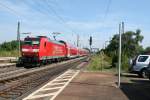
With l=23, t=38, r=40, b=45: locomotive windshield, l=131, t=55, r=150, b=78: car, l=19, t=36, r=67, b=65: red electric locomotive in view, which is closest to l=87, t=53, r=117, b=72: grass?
l=19, t=36, r=67, b=65: red electric locomotive

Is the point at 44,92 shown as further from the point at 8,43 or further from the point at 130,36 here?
the point at 130,36

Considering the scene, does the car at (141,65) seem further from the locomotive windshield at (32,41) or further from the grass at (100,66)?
the locomotive windshield at (32,41)

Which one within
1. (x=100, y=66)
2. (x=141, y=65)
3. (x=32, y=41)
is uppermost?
(x=32, y=41)

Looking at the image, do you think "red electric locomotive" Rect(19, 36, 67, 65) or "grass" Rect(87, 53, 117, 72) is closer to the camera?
"grass" Rect(87, 53, 117, 72)

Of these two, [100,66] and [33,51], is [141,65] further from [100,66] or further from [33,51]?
[100,66]

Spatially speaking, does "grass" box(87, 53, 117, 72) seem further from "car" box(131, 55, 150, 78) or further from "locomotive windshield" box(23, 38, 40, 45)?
"car" box(131, 55, 150, 78)

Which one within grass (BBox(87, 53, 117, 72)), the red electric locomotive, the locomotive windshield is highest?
the locomotive windshield

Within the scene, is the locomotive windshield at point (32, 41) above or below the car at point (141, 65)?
above

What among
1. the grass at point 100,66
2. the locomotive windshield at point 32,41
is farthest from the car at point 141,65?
the locomotive windshield at point 32,41

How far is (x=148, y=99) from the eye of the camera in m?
13.8

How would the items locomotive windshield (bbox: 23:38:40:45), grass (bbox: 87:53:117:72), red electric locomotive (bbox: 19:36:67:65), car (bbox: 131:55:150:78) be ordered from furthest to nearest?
1. locomotive windshield (bbox: 23:38:40:45)
2. red electric locomotive (bbox: 19:36:67:65)
3. grass (bbox: 87:53:117:72)
4. car (bbox: 131:55:150:78)

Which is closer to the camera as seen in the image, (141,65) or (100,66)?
(141,65)

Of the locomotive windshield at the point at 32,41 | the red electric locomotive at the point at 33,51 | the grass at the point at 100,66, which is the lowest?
the grass at the point at 100,66

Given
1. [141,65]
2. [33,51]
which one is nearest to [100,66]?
[33,51]
